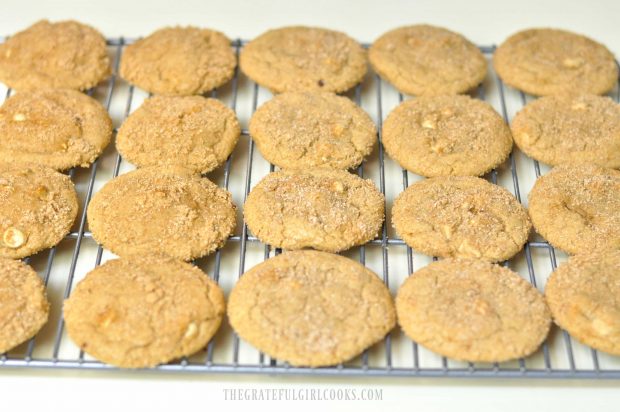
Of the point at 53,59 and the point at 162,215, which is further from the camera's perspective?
the point at 53,59

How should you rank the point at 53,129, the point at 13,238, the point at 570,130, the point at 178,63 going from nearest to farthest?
the point at 13,238 → the point at 53,129 → the point at 570,130 → the point at 178,63

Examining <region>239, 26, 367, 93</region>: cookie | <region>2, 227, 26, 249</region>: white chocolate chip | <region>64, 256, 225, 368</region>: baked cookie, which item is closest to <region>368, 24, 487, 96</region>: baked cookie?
<region>239, 26, 367, 93</region>: cookie

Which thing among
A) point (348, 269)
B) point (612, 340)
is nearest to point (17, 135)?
point (348, 269)

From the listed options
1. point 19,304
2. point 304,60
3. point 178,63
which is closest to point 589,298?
point 304,60

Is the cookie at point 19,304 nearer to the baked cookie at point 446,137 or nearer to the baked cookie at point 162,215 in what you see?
the baked cookie at point 162,215

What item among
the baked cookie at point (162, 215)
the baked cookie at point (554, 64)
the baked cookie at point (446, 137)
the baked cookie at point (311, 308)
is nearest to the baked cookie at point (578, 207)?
the baked cookie at point (446, 137)

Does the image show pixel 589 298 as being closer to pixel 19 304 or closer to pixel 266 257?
pixel 266 257
